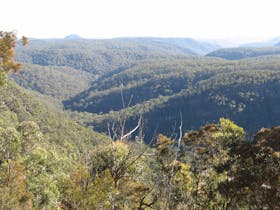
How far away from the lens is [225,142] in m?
17.6

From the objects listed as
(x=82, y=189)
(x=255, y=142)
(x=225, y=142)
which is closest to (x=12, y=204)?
(x=82, y=189)

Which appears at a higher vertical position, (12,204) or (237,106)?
Result: (12,204)

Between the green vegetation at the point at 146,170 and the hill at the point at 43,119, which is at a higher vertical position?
the green vegetation at the point at 146,170

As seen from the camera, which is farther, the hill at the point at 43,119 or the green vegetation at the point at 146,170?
the hill at the point at 43,119

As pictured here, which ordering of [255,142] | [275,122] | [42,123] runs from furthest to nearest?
[275,122] → [42,123] → [255,142]

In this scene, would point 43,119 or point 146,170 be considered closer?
point 146,170

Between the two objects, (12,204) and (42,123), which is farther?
(42,123)

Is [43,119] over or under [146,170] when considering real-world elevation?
under

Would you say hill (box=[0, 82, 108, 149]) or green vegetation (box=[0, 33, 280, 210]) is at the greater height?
green vegetation (box=[0, 33, 280, 210])

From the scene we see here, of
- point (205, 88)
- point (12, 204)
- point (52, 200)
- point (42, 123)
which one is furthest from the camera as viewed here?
point (205, 88)

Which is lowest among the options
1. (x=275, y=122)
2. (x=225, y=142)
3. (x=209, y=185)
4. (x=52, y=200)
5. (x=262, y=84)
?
(x=275, y=122)

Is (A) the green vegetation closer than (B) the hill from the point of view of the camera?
Yes

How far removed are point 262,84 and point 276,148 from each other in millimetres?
173782

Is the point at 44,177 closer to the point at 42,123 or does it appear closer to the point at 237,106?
the point at 42,123
